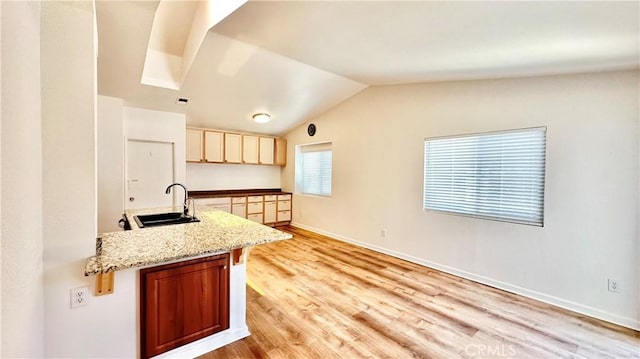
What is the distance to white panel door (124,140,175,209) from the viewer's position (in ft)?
14.6

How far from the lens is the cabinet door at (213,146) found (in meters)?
5.39

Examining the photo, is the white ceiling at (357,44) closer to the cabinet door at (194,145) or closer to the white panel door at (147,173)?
the white panel door at (147,173)

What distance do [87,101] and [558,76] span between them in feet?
12.8

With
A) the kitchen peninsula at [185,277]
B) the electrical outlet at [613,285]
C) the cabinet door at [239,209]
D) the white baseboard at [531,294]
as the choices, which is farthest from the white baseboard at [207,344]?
the cabinet door at [239,209]

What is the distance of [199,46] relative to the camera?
9.85ft

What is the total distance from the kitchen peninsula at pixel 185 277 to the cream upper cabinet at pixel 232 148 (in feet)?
11.7

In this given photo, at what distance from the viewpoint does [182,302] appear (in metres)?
1.88

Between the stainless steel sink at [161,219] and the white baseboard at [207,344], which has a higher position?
the stainless steel sink at [161,219]

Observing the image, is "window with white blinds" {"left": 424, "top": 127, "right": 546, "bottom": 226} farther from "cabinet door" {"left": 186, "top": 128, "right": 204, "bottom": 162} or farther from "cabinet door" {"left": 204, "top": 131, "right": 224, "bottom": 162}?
"cabinet door" {"left": 186, "top": 128, "right": 204, "bottom": 162}

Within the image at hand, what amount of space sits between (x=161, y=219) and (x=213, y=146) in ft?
9.40

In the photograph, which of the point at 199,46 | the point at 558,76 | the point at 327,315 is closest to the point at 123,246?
the point at 327,315

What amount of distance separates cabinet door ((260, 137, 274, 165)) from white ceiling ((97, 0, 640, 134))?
1881mm

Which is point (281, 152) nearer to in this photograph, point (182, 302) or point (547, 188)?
point (182, 302)

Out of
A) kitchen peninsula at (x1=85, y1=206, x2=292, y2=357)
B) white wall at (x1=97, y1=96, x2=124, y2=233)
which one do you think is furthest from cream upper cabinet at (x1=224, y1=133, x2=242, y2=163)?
kitchen peninsula at (x1=85, y1=206, x2=292, y2=357)
